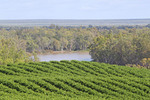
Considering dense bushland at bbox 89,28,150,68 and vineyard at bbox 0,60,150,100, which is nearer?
vineyard at bbox 0,60,150,100

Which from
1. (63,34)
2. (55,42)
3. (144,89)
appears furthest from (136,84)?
(63,34)

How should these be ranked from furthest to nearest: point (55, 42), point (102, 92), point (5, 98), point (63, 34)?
point (63, 34)
point (55, 42)
point (102, 92)
point (5, 98)

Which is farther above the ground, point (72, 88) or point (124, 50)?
point (72, 88)

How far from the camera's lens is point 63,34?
259 feet

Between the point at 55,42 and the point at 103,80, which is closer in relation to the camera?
the point at 103,80

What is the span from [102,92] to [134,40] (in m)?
32.1

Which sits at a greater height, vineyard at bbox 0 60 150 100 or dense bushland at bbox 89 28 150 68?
vineyard at bbox 0 60 150 100

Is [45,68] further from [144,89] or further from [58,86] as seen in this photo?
[144,89]

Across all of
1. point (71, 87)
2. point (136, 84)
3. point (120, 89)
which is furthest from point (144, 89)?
point (71, 87)

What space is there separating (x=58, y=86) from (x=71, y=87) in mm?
929

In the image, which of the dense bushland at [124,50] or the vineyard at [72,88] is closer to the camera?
the vineyard at [72,88]

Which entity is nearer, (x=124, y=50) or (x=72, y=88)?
(x=72, y=88)

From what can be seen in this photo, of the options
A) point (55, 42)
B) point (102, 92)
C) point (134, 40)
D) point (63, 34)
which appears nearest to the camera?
point (102, 92)

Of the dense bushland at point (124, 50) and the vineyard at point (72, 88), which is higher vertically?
the vineyard at point (72, 88)
